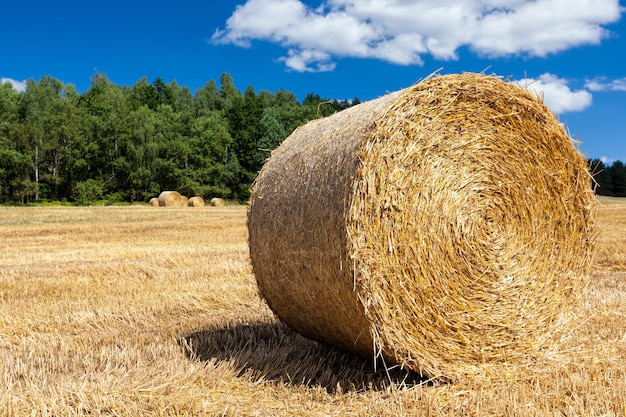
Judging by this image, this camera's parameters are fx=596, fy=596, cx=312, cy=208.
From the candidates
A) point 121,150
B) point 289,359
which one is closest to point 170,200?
point 121,150

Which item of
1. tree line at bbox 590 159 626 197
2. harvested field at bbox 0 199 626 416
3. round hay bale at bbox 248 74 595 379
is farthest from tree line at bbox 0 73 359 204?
round hay bale at bbox 248 74 595 379

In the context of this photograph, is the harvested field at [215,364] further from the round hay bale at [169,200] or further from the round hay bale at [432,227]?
the round hay bale at [169,200]

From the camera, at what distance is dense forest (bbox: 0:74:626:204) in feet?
152

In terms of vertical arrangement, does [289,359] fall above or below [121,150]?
below

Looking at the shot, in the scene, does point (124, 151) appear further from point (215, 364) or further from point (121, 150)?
point (215, 364)

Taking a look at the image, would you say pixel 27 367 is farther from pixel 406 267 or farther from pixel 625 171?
pixel 625 171

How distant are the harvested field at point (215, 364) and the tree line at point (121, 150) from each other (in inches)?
1493

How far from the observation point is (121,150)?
51.2 m

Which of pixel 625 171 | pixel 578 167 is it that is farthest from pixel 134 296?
pixel 625 171

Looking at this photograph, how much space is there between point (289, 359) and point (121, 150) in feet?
163

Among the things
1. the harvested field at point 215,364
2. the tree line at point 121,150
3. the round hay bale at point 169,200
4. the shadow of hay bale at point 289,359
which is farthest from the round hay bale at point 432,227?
the tree line at point 121,150

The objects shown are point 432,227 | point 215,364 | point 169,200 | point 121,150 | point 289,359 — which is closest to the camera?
point 432,227

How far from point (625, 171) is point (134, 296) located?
64986mm

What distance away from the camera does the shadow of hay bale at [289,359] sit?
432 centimetres
